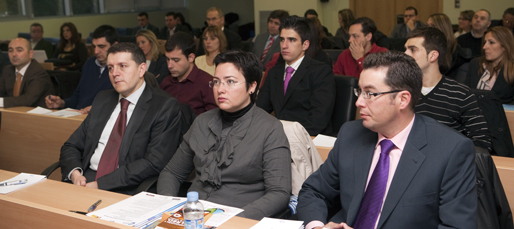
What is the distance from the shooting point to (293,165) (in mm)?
2162

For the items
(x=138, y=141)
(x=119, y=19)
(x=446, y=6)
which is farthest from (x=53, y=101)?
(x=119, y=19)

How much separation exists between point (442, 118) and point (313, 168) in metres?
0.85

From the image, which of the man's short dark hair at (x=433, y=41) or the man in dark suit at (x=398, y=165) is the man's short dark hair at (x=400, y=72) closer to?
the man in dark suit at (x=398, y=165)

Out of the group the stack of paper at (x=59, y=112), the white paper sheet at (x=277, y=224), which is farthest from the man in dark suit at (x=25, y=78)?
the white paper sheet at (x=277, y=224)

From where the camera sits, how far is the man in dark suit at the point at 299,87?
318 cm

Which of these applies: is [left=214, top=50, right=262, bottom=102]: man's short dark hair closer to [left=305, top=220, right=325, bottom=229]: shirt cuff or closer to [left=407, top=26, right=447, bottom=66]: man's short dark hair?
[left=305, top=220, right=325, bottom=229]: shirt cuff

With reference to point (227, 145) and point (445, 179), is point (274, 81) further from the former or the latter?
point (445, 179)

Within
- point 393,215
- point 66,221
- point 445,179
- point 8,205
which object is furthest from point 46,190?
point 445,179

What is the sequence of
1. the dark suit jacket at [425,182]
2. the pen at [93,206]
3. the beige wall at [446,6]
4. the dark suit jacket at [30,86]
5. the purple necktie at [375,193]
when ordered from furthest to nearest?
1. the beige wall at [446,6]
2. the dark suit jacket at [30,86]
3. the pen at [93,206]
4. the purple necktie at [375,193]
5. the dark suit jacket at [425,182]

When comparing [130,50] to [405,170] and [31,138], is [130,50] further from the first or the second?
[405,170]

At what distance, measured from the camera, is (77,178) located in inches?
100

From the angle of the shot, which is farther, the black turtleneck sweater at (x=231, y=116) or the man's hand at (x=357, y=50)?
the man's hand at (x=357, y=50)

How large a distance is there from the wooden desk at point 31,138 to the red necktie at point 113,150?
90cm

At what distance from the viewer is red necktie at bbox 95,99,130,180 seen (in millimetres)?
2607
